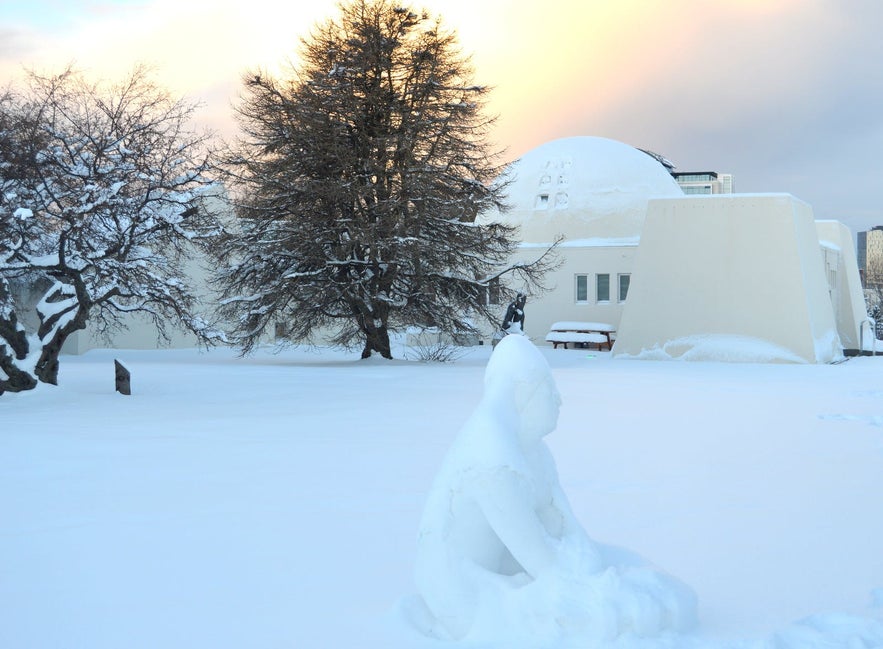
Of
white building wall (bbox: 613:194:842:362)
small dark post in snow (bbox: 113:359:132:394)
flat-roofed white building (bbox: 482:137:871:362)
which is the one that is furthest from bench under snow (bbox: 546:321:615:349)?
small dark post in snow (bbox: 113:359:132:394)

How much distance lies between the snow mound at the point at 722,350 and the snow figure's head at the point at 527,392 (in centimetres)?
2438

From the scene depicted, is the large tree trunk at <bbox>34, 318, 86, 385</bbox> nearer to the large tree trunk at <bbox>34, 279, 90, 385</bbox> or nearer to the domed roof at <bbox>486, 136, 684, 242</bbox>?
the large tree trunk at <bbox>34, 279, 90, 385</bbox>

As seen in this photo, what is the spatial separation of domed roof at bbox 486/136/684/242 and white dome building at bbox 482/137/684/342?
0.04 metres

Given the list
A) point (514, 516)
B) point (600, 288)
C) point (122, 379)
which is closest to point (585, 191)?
point (600, 288)

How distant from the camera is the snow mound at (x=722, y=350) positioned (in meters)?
27.0

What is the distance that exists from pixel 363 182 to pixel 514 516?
20.7 metres

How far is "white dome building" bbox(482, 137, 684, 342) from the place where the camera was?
3912 centimetres

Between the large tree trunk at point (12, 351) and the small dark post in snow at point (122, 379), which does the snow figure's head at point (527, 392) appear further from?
the small dark post in snow at point (122, 379)

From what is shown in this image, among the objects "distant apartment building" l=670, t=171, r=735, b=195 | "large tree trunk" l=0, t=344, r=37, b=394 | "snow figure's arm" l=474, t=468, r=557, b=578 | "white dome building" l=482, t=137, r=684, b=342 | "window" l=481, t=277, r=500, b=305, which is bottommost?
"large tree trunk" l=0, t=344, r=37, b=394

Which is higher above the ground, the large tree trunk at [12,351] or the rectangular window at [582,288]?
the rectangular window at [582,288]

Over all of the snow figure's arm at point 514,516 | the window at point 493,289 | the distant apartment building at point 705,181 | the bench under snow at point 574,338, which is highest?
the distant apartment building at point 705,181

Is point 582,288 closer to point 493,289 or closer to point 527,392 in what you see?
point 493,289

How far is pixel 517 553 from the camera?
400cm

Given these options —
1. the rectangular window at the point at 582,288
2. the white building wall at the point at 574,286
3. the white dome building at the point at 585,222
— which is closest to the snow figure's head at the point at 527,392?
the white building wall at the point at 574,286
